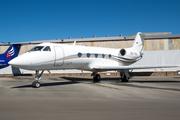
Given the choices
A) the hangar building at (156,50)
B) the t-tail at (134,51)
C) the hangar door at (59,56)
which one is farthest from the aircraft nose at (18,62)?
the hangar building at (156,50)

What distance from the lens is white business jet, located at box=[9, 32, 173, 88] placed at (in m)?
10.0

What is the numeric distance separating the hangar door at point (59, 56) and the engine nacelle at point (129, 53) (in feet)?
25.8

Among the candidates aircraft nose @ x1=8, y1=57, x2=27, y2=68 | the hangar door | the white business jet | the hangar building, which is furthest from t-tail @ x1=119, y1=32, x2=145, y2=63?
aircraft nose @ x1=8, y1=57, x2=27, y2=68

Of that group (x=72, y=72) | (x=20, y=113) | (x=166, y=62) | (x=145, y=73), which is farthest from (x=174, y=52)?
(x=20, y=113)

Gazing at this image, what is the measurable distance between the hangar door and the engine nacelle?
7870 millimetres

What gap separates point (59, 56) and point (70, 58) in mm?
1057

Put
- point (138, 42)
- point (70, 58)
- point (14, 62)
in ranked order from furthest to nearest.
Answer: point (138, 42) < point (70, 58) < point (14, 62)

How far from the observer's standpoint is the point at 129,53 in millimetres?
18141

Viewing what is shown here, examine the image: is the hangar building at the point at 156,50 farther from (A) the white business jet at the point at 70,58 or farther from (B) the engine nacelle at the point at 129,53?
(A) the white business jet at the point at 70,58

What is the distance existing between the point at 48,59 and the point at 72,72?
14.6 m

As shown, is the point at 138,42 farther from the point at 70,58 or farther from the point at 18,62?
the point at 18,62

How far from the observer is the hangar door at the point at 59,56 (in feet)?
37.1

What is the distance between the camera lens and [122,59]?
17.6m

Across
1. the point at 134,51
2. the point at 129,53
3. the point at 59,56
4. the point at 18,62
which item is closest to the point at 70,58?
the point at 59,56
